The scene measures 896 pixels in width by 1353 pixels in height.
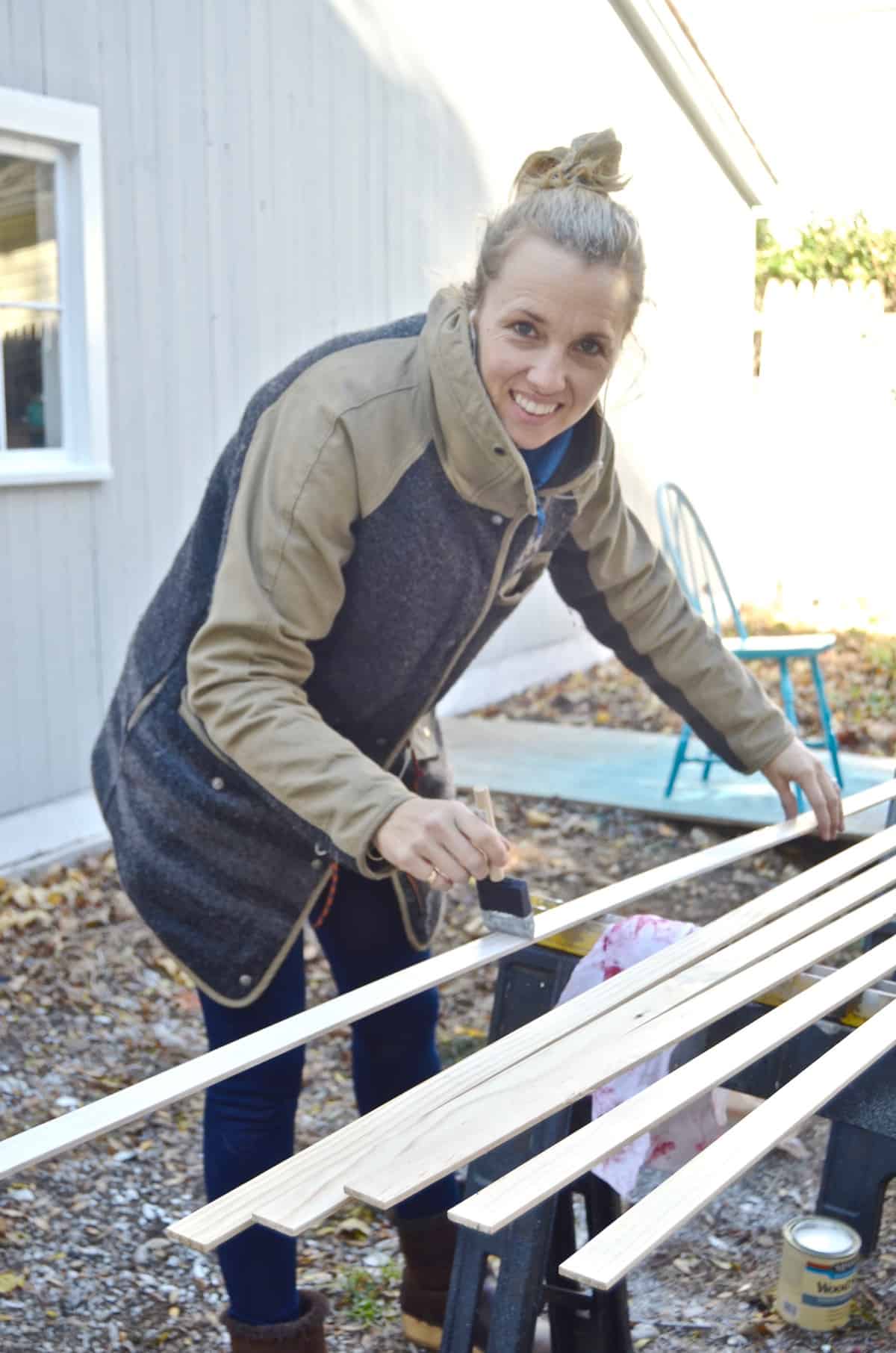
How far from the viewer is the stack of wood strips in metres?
1.33

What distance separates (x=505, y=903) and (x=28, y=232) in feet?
13.8

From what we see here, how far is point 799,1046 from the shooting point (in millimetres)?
1966

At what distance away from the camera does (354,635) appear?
2189mm

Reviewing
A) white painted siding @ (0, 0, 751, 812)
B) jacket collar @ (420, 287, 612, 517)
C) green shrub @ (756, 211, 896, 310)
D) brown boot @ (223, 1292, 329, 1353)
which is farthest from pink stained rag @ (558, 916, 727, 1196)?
green shrub @ (756, 211, 896, 310)

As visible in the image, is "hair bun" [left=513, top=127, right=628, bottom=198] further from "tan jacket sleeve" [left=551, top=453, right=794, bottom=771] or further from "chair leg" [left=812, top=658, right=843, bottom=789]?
"chair leg" [left=812, top=658, right=843, bottom=789]

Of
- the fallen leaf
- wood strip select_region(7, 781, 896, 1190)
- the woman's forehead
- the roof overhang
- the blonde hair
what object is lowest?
the fallen leaf

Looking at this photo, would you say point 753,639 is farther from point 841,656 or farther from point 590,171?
point 590,171

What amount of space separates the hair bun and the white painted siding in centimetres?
203

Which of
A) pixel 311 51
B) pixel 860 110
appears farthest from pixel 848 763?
pixel 860 110

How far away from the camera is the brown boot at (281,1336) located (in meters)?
2.21

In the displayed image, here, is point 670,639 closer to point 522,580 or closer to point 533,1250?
point 522,580

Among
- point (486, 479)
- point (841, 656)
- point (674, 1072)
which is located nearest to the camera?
point (674, 1072)

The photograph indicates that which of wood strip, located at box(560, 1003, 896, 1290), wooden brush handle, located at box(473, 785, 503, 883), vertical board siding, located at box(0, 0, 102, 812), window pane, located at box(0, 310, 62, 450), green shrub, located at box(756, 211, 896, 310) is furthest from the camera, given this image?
green shrub, located at box(756, 211, 896, 310)

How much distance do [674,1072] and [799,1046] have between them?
369 mm
